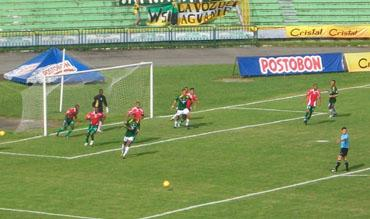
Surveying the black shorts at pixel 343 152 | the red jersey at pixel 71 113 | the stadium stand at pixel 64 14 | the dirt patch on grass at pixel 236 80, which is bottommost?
the black shorts at pixel 343 152

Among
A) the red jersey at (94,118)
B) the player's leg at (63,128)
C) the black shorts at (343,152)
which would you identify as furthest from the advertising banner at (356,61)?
the black shorts at (343,152)

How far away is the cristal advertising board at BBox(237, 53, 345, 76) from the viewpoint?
77.6m

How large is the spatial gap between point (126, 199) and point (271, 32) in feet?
188

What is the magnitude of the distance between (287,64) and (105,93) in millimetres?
18975

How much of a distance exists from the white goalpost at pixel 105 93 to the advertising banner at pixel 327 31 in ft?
116

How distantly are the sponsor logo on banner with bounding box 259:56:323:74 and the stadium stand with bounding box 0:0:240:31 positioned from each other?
23543mm

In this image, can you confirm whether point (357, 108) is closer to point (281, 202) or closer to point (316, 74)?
point (316, 74)

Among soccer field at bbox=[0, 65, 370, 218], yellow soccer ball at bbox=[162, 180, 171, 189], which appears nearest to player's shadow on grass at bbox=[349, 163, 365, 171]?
soccer field at bbox=[0, 65, 370, 218]

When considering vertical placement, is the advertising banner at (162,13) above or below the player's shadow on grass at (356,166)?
above

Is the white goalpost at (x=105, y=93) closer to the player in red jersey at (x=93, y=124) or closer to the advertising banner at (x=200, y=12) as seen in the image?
the player in red jersey at (x=93, y=124)

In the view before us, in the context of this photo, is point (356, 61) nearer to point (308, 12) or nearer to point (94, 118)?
point (308, 12)

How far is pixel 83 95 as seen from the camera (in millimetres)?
63531

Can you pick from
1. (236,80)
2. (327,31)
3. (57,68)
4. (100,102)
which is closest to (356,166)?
(100,102)

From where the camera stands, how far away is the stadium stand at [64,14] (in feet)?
319
